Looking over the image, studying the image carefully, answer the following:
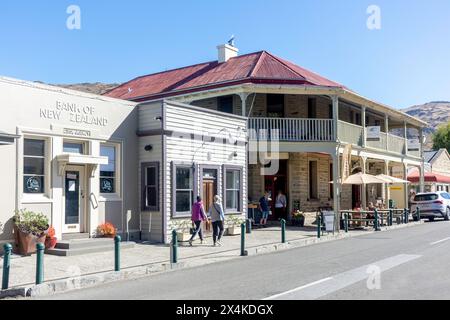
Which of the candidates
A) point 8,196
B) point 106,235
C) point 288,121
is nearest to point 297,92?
point 288,121

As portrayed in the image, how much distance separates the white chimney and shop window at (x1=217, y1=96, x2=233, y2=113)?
388cm

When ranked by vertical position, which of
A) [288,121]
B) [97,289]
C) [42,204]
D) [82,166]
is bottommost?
[97,289]

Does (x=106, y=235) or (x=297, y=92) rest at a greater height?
(x=297, y=92)

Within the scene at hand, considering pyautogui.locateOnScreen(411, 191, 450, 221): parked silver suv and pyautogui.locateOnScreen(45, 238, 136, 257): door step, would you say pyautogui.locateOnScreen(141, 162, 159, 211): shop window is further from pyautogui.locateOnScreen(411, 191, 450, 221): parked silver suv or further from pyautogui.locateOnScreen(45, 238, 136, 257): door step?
pyautogui.locateOnScreen(411, 191, 450, 221): parked silver suv

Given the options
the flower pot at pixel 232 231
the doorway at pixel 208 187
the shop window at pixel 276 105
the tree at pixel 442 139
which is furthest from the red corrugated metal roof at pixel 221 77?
the tree at pixel 442 139

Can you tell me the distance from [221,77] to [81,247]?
13638 mm

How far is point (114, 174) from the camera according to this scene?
15688mm

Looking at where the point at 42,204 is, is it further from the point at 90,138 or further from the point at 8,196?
the point at 90,138

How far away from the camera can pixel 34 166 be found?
13.6 meters

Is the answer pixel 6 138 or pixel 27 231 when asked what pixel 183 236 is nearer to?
pixel 27 231

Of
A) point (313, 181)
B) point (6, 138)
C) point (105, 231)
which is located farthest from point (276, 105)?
point (6, 138)

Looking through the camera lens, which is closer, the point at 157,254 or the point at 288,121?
the point at 157,254

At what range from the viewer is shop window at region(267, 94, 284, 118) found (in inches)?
989
